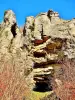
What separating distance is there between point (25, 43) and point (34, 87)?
6.08 meters

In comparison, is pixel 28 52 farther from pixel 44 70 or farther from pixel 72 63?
pixel 72 63

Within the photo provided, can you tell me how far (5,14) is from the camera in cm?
4281

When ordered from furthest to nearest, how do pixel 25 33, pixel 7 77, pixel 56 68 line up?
pixel 25 33
pixel 56 68
pixel 7 77

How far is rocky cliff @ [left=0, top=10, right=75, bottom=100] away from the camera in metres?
33.7

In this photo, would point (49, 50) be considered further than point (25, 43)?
No

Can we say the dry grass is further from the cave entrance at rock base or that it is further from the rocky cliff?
the cave entrance at rock base

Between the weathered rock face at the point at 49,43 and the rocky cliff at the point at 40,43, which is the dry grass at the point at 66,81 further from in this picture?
the weathered rock face at the point at 49,43

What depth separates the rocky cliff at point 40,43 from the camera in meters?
33.7

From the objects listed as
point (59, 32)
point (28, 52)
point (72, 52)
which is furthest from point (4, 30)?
point (72, 52)

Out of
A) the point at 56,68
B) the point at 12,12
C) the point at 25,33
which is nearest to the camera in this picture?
the point at 56,68

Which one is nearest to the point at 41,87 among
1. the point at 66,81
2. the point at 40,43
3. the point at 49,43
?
the point at 49,43

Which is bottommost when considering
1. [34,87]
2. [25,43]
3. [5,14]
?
[34,87]

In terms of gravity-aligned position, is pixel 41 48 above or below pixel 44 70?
above

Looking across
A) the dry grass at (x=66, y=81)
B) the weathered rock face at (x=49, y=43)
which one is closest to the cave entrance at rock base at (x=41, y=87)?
the weathered rock face at (x=49, y=43)
